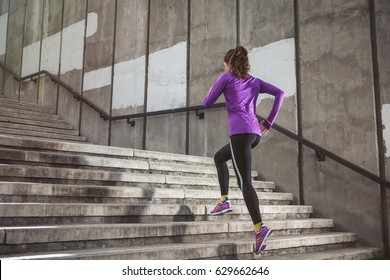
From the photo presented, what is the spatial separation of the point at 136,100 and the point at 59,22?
157 inches

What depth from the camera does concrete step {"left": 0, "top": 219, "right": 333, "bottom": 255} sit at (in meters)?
2.94

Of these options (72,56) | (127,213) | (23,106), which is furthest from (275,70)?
(72,56)

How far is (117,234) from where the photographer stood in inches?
135

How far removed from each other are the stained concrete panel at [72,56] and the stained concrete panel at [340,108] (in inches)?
228

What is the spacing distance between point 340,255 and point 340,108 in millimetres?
2182

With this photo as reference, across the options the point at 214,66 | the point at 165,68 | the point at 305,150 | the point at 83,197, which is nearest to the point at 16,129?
the point at 165,68

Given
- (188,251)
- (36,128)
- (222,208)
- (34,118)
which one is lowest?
(188,251)

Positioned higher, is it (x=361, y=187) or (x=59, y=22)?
(x=59, y=22)

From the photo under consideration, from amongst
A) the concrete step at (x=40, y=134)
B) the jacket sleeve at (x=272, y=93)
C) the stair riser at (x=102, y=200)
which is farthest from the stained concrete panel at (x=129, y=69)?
the jacket sleeve at (x=272, y=93)

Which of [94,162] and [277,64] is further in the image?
[277,64]

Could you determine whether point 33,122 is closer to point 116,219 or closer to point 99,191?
point 99,191

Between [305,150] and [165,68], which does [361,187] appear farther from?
[165,68]

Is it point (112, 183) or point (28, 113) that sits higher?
point (28, 113)

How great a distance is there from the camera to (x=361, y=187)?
5.48 meters
